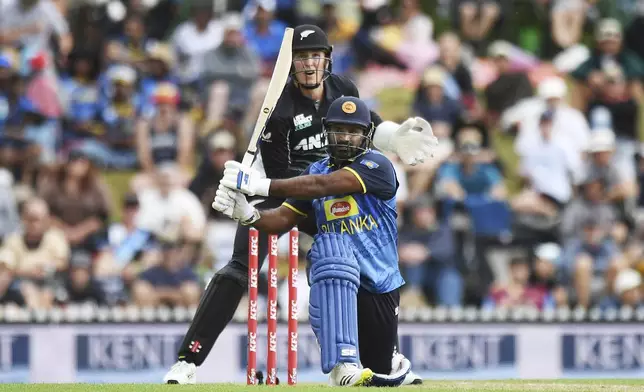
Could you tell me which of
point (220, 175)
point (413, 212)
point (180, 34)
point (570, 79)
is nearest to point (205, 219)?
point (220, 175)

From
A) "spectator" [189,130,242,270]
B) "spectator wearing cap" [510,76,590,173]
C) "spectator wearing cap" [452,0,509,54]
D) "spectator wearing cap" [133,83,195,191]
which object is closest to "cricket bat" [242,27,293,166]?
"spectator" [189,130,242,270]

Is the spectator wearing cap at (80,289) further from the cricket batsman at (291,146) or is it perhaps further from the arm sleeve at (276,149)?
the arm sleeve at (276,149)

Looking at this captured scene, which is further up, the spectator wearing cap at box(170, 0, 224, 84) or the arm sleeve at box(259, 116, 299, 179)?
the spectator wearing cap at box(170, 0, 224, 84)

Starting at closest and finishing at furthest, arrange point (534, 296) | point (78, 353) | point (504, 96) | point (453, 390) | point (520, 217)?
point (453, 390), point (78, 353), point (534, 296), point (520, 217), point (504, 96)

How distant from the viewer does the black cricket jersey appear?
936cm

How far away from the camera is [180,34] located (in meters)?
17.6

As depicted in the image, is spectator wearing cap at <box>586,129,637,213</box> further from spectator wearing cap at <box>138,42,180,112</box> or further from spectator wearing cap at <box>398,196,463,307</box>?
spectator wearing cap at <box>138,42,180,112</box>

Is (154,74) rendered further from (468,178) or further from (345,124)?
(345,124)

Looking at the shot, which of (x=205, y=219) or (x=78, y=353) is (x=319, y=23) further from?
(x=78, y=353)

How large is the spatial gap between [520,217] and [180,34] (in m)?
4.71

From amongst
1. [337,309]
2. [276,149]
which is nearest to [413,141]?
[276,149]

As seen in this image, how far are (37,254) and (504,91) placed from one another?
595cm

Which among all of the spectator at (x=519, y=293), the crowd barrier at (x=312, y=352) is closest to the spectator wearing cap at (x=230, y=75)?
the spectator at (x=519, y=293)

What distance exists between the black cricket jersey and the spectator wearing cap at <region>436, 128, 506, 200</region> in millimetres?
6059
